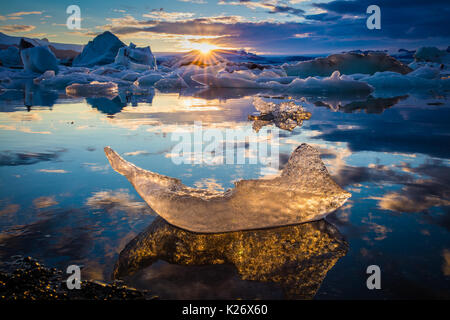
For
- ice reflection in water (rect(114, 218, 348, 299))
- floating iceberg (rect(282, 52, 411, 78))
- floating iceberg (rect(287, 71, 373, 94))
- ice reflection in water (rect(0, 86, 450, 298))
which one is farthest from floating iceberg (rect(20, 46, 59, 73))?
ice reflection in water (rect(114, 218, 348, 299))

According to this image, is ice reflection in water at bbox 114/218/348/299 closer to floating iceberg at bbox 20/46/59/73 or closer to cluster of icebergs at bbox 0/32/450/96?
cluster of icebergs at bbox 0/32/450/96

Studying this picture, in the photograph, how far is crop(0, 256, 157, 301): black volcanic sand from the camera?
1.24m

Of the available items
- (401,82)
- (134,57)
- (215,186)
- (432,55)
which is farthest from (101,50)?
(215,186)

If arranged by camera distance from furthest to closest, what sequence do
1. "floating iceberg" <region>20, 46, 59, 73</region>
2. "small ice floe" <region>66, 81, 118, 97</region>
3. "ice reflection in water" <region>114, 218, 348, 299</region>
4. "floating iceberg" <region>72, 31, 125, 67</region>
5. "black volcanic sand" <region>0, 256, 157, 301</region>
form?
"floating iceberg" <region>72, 31, 125, 67</region>, "floating iceberg" <region>20, 46, 59, 73</region>, "small ice floe" <region>66, 81, 118, 97</region>, "ice reflection in water" <region>114, 218, 348, 299</region>, "black volcanic sand" <region>0, 256, 157, 301</region>

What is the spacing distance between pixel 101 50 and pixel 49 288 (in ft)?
116

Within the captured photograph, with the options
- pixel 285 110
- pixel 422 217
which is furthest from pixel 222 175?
pixel 285 110

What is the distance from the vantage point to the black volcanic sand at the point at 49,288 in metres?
1.24

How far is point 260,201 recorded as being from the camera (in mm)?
1822

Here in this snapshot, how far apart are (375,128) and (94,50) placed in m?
33.8

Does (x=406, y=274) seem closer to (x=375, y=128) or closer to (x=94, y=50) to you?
(x=375, y=128)

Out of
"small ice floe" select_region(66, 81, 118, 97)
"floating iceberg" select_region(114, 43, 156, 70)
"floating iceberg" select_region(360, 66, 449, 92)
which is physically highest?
"floating iceberg" select_region(114, 43, 156, 70)

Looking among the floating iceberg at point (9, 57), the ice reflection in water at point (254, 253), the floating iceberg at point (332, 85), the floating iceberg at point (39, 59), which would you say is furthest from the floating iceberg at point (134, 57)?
the ice reflection in water at point (254, 253)

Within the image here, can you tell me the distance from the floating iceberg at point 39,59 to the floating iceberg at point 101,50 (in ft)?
34.8

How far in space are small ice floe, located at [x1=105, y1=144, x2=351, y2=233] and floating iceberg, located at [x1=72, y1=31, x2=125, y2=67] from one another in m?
33.7
